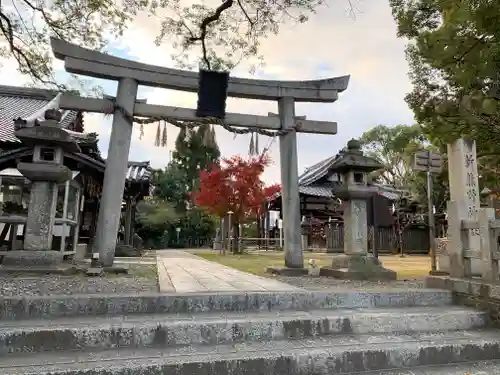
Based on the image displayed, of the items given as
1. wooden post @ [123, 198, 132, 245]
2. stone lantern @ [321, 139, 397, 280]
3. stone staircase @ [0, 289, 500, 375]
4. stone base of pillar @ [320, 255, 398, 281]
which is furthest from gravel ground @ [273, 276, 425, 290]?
wooden post @ [123, 198, 132, 245]

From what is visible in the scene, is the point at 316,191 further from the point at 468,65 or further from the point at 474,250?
the point at 468,65

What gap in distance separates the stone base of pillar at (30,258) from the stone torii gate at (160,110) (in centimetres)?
79

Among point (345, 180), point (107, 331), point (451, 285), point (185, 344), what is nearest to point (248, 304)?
point (185, 344)

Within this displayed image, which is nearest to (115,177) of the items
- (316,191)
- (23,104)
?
(23,104)

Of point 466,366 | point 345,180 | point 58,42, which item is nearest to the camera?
point 466,366

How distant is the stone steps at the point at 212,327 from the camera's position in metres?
3.11

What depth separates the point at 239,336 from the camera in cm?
347

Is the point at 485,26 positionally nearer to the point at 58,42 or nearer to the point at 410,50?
the point at 410,50

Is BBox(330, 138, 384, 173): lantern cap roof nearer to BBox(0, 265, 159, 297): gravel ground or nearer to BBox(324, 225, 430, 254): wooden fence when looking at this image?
BBox(0, 265, 159, 297): gravel ground

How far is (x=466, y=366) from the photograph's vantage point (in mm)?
3361

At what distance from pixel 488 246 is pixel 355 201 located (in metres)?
2.95

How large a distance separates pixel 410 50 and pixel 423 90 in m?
1.22

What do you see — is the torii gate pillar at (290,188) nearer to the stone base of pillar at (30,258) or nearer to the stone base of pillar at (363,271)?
the stone base of pillar at (363,271)

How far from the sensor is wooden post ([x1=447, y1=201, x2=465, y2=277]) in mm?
5195
